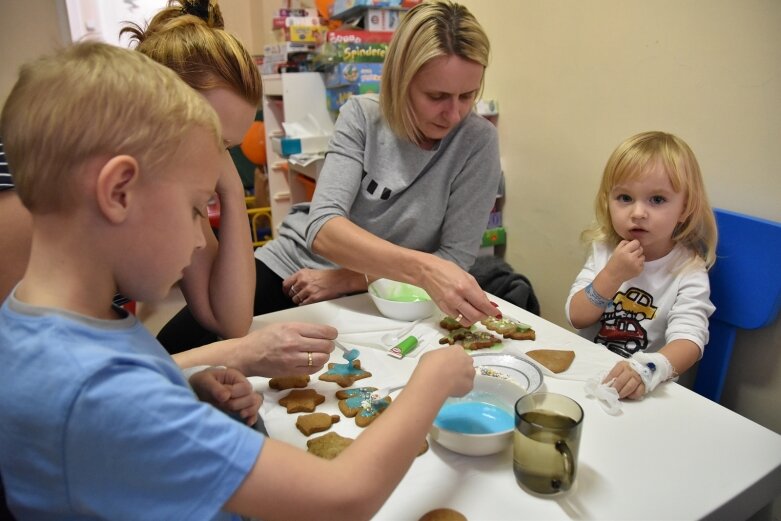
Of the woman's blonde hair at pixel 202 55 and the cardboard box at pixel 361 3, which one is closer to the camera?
the woman's blonde hair at pixel 202 55

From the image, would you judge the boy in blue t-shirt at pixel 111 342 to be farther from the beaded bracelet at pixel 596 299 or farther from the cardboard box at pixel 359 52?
the cardboard box at pixel 359 52

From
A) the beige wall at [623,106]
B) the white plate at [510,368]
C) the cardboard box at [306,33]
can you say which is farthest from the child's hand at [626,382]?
the cardboard box at [306,33]

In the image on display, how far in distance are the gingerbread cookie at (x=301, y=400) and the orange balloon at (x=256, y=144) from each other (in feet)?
8.16

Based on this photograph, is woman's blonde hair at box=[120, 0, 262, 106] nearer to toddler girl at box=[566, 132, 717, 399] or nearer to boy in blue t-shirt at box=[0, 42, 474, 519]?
boy in blue t-shirt at box=[0, 42, 474, 519]

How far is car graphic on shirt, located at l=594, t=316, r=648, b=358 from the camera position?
4.36ft

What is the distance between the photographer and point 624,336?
53.1 inches

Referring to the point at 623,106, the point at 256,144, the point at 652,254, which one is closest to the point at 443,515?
the point at 652,254

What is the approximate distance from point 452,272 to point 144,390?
0.73 m

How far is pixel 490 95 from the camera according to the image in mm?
2248

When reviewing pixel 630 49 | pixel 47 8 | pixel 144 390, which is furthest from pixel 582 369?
pixel 47 8

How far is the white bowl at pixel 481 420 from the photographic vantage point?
73 centimetres

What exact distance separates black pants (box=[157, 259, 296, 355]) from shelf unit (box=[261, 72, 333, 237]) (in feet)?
2.84

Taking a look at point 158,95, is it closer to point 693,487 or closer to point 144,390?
point 144,390

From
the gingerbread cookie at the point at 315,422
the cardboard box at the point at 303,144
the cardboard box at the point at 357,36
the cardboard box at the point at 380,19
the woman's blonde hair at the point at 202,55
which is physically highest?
the cardboard box at the point at 380,19
